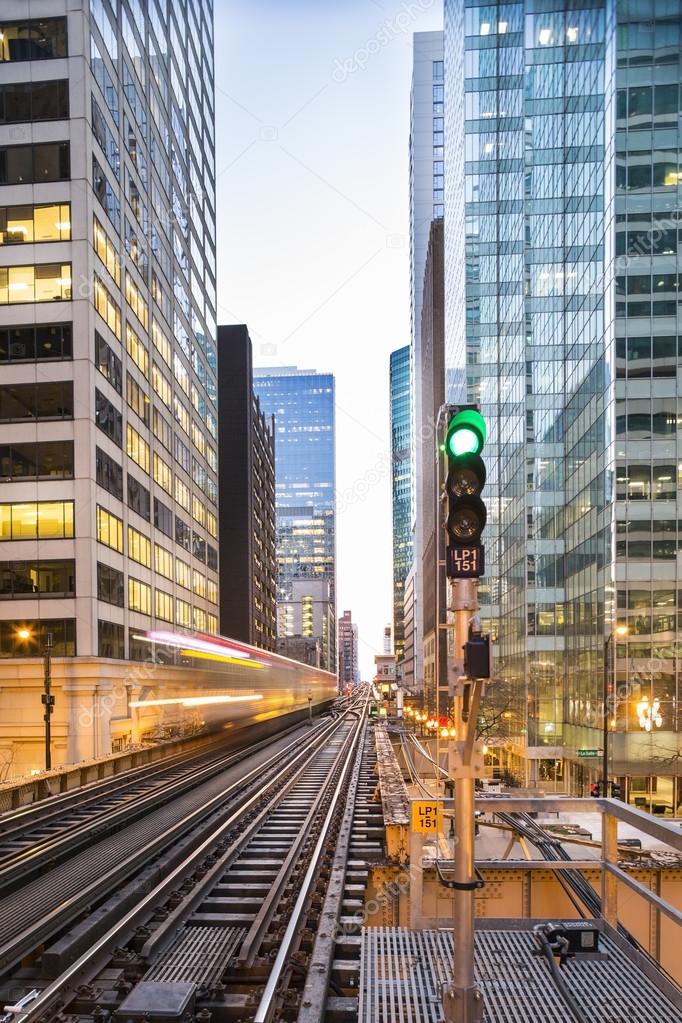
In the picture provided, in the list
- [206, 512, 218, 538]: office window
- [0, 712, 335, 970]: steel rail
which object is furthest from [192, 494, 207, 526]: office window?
[0, 712, 335, 970]: steel rail

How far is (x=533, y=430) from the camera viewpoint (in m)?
58.4

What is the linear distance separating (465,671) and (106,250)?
43.6 m

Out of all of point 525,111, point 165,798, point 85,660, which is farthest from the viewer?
point 525,111

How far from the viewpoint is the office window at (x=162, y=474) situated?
177 ft

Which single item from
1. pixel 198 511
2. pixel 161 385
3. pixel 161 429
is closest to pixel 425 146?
pixel 198 511

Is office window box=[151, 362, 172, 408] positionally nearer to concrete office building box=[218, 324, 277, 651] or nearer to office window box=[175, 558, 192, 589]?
office window box=[175, 558, 192, 589]

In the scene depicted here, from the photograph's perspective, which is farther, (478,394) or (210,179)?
(210,179)

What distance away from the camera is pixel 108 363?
4306cm

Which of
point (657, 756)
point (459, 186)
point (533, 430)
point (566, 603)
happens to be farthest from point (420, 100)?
point (657, 756)

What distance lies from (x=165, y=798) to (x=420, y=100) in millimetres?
173120

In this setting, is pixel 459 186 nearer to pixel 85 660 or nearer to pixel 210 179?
pixel 210 179

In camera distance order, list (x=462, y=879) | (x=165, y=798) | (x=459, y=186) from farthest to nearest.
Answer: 1. (x=459, y=186)
2. (x=165, y=798)
3. (x=462, y=879)

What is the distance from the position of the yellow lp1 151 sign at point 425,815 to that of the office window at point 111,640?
34.1 m

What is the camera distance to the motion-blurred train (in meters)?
32.3
